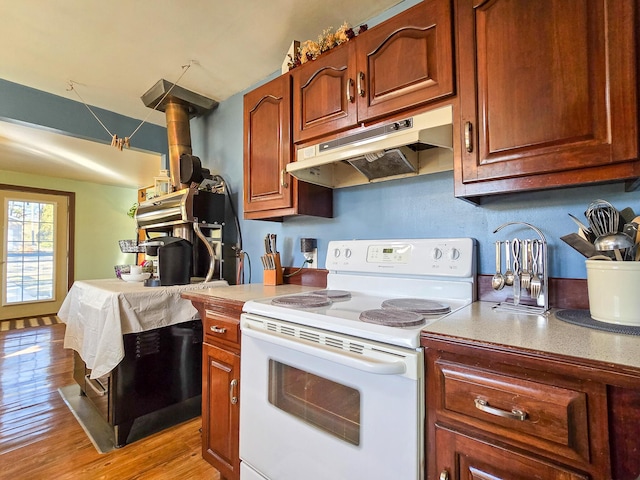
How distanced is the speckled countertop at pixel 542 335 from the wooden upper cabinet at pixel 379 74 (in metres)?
0.80

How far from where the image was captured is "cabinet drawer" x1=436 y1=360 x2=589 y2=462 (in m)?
0.65

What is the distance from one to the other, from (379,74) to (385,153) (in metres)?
0.33

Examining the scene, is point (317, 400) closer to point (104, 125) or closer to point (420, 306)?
point (420, 306)

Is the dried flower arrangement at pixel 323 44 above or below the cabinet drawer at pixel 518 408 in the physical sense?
above

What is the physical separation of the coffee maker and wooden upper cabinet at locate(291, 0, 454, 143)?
101 centimetres

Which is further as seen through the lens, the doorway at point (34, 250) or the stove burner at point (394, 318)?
the doorway at point (34, 250)

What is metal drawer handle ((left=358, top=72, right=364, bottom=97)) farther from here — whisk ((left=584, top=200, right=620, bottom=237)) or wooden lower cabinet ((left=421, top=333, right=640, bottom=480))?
wooden lower cabinet ((left=421, top=333, right=640, bottom=480))

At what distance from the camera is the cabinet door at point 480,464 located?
0.68m

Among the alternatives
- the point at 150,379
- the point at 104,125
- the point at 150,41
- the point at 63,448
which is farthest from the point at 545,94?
the point at 104,125

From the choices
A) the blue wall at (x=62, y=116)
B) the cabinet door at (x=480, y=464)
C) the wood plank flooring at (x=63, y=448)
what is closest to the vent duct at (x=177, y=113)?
the blue wall at (x=62, y=116)

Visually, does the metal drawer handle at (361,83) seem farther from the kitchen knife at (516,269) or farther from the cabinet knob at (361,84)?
the kitchen knife at (516,269)

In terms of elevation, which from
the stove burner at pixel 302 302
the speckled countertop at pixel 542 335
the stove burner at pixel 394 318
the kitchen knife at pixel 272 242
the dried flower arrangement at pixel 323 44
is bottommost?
the speckled countertop at pixel 542 335

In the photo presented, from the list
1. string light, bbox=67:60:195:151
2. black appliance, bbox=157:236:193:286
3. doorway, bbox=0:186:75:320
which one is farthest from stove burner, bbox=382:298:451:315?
doorway, bbox=0:186:75:320

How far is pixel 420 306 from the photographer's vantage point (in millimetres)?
1130
